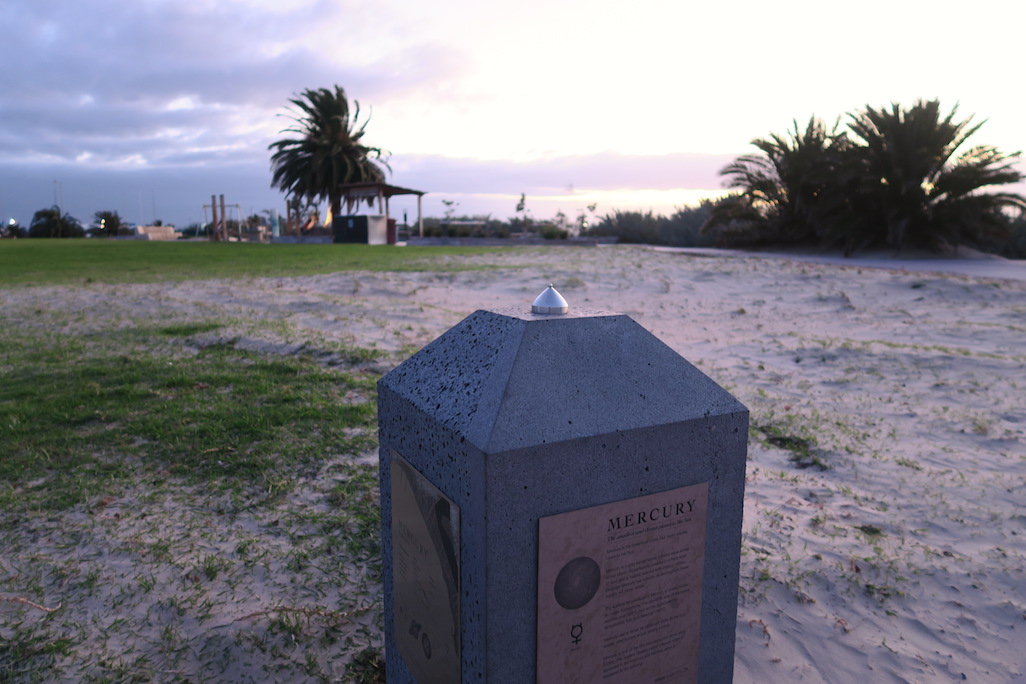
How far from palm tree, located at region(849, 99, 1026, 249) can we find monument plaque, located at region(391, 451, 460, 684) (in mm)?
14558

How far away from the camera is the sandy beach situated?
2498 millimetres

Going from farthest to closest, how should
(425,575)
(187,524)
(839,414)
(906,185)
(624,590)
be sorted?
(906,185), (839,414), (187,524), (425,575), (624,590)

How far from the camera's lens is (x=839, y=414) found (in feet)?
15.6

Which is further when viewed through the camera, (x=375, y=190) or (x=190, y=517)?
(x=375, y=190)

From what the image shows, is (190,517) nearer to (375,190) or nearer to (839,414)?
(839,414)

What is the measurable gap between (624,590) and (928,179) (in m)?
15.8

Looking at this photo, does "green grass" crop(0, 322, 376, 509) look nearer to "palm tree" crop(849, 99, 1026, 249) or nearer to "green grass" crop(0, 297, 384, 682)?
"green grass" crop(0, 297, 384, 682)

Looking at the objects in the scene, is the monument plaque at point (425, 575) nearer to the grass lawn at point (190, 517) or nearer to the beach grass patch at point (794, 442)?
the grass lawn at point (190, 517)

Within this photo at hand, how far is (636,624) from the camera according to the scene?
70.4 inches

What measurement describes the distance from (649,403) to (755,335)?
6.19 m

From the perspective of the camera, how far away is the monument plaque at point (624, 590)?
1.65 meters

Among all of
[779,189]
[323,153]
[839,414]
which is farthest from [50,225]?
[839,414]

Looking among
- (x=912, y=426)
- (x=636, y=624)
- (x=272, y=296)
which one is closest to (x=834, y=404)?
(x=912, y=426)

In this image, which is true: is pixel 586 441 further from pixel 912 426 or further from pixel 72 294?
pixel 72 294
